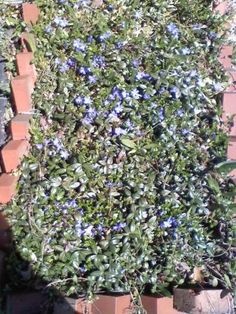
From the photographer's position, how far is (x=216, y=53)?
3451 millimetres

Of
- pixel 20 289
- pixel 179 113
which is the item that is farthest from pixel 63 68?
pixel 20 289

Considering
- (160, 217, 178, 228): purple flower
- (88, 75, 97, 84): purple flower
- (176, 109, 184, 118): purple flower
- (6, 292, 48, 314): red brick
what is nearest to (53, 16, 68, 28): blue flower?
(88, 75, 97, 84): purple flower

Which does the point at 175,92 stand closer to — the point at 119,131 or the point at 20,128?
the point at 119,131

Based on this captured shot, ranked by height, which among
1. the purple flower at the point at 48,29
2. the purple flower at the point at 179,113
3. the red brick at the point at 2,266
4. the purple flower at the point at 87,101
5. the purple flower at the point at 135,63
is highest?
the purple flower at the point at 48,29

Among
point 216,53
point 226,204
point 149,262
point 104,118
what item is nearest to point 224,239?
point 226,204

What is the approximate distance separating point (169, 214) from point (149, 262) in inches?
10.1

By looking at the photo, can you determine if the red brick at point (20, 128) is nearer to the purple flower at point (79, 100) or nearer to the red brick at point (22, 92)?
the red brick at point (22, 92)

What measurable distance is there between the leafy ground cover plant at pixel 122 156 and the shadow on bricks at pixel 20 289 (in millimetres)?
23

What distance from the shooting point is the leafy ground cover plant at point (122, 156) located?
8.82 ft

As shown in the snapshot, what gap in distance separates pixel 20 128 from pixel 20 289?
31.4 inches

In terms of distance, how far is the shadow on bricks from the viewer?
2.58 meters

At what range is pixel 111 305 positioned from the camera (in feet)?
8.32

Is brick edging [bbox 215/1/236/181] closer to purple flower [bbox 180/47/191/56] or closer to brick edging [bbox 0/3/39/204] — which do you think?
purple flower [bbox 180/47/191/56]

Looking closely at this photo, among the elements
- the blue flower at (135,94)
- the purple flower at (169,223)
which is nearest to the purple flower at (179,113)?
the blue flower at (135,94)
